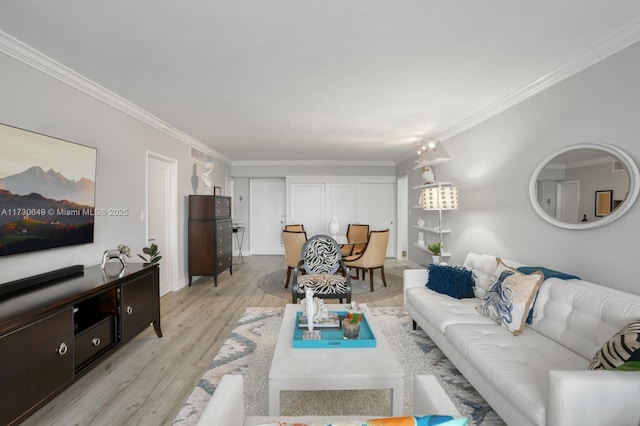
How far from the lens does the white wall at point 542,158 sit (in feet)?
6.61

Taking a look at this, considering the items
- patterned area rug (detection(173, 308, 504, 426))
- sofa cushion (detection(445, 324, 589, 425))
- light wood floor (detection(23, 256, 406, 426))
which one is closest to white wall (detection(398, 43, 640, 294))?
sofa cushion (detection(445, 324, 589, 425))

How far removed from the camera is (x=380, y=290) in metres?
4.63

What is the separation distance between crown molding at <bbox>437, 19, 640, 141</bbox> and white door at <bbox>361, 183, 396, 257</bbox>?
3892mm

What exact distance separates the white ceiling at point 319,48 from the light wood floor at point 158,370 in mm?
2431

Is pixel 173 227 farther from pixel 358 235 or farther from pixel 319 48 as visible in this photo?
pixel 358 235

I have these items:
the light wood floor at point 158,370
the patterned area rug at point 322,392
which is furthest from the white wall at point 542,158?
the light wood floor at point 158,370

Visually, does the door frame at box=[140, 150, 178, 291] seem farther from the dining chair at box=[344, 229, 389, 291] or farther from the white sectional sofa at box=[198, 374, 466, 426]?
the white sectional sofa at box=[198, 374, 466, 426]

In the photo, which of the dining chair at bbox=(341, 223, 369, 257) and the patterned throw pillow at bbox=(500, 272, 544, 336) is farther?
the dining chair at bbox=(341, 223, 369, 257)

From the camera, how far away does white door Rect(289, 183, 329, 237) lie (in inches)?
296

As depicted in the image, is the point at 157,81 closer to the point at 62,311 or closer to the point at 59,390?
the point at 62,311

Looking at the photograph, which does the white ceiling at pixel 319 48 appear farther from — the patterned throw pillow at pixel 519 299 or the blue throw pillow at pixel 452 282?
the blue throw pillow at pixel 452 282

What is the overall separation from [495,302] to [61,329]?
9.58 feet

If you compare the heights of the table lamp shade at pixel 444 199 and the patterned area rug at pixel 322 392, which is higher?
the table lamp shade at pixel 444 199

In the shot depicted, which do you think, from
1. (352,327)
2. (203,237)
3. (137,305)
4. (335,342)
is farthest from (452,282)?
(203,237)
